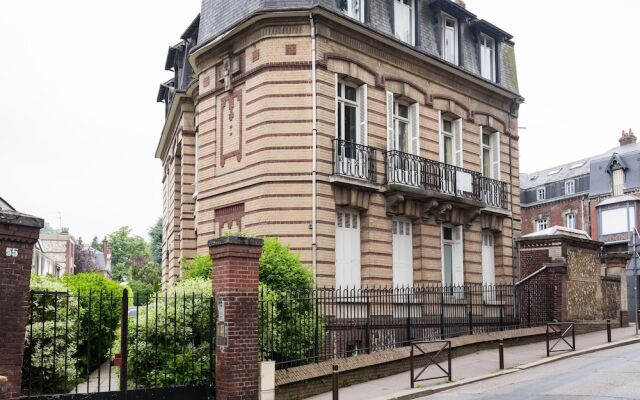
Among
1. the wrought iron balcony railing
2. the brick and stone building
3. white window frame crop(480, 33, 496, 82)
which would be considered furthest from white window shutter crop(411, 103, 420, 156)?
the brick and stone building

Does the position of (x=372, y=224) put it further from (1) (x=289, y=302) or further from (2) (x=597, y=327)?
(2) (x=597, y=327)

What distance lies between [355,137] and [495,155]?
8051 mm

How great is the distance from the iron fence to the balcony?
3121 millimetres

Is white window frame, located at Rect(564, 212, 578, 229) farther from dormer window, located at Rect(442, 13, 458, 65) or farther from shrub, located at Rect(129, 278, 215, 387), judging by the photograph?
shrub, located at Rect(129, 278, 215, 387)

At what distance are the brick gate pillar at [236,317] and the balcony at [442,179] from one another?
8.35m

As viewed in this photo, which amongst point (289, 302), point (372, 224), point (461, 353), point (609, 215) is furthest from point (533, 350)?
point (609, 215)

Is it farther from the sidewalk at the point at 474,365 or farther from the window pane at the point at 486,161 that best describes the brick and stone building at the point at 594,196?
the sidewalk at the point at 474,365

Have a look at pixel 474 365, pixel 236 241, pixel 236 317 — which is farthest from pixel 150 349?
pixel 474 365

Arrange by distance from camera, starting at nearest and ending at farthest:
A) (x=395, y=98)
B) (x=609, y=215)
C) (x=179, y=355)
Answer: (x=179, y=355)
(x=395, y=98)
(x=609, y=215)

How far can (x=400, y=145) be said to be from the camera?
22.1m

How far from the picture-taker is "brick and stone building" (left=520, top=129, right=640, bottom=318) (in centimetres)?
4888

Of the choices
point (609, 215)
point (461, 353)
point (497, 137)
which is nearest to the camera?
point (461, 353)

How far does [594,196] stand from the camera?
52594 millimetres

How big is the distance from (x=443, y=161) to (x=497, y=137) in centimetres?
377
